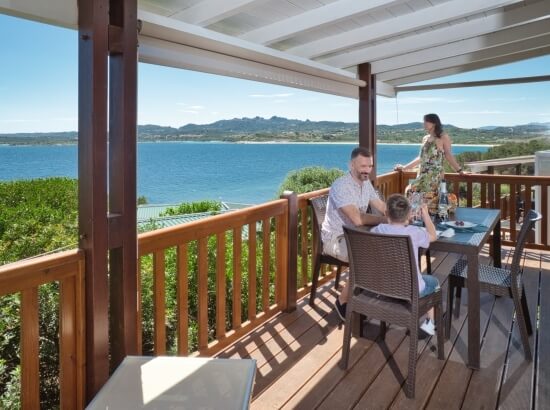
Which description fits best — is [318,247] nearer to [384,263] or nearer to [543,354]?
[384,263]

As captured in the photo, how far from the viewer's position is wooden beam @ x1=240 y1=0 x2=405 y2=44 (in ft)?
9.85

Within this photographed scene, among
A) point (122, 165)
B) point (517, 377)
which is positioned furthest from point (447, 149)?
point (122, 165)

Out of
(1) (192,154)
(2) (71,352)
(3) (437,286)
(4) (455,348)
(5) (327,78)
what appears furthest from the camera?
(1) (192,154)

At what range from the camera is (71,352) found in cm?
186

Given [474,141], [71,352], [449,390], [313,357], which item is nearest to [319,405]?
[313,357]

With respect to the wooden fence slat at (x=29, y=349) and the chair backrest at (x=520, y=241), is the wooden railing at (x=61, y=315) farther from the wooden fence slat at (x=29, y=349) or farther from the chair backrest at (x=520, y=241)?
the chair backrest at (x=520, y=241)

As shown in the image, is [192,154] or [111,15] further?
[192,154]

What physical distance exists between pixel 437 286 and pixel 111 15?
2.17 meters

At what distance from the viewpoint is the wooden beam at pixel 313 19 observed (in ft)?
9.85

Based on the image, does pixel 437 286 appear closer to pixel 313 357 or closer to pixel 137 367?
pixel 313 357

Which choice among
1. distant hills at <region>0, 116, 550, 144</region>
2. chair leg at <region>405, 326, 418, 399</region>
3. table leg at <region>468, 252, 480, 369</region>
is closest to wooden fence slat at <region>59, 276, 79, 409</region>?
chair leg at <region>405, 326, 418, 399</region>

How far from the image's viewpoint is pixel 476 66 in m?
5.59

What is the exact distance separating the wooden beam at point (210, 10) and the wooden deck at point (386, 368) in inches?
80.5

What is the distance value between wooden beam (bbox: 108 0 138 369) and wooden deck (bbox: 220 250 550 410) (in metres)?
0.82
